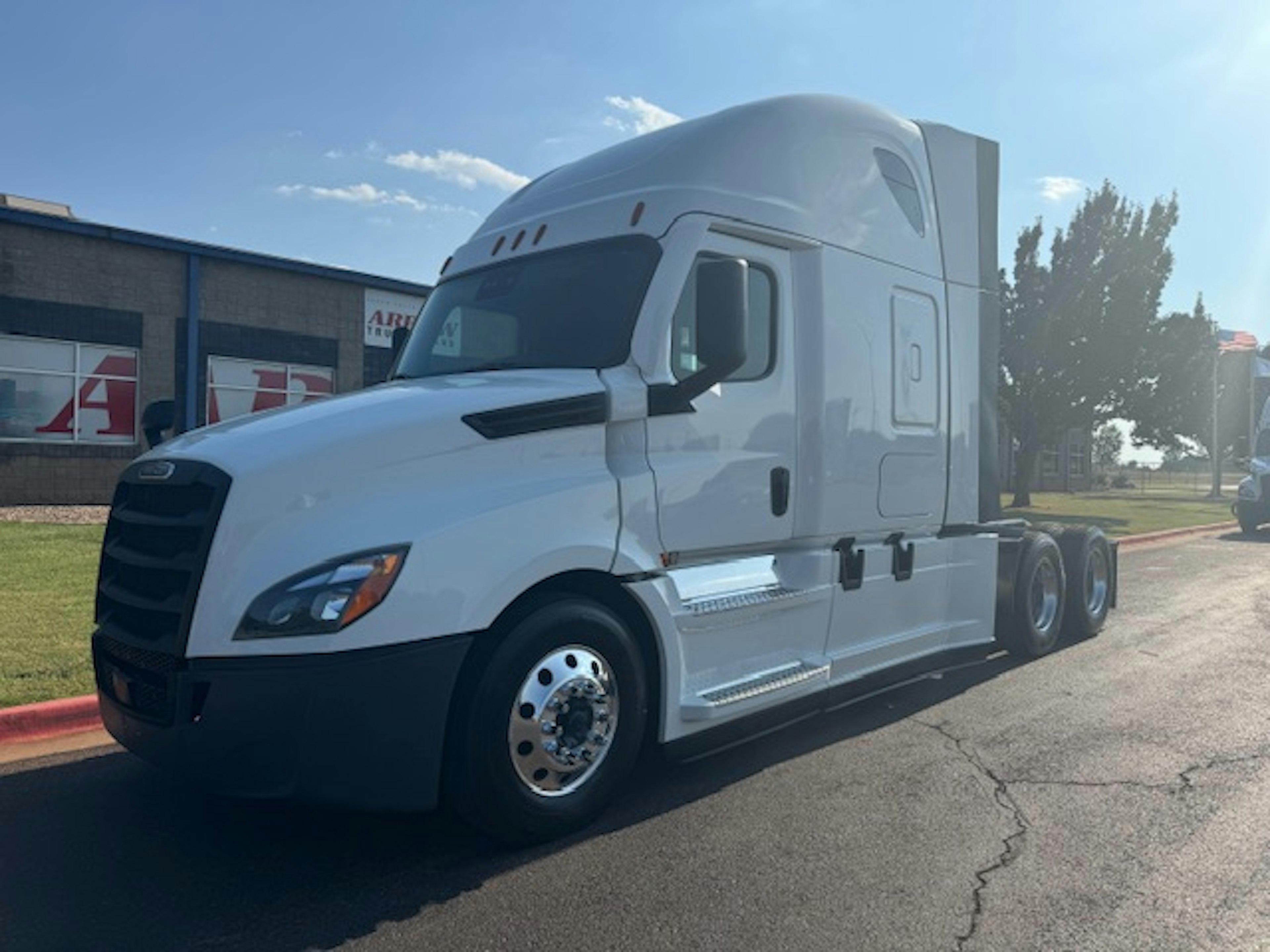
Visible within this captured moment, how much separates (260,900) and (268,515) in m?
1.37

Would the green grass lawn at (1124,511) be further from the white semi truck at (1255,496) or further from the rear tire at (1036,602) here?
the rear tire at (1036,602)

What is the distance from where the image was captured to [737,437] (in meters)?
4.88

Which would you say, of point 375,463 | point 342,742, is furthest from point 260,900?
point 375,463

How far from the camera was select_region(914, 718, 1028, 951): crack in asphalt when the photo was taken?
3.39 m

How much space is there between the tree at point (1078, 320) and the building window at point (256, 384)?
19.1 metres

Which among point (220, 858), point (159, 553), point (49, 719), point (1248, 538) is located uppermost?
point (159, 553)

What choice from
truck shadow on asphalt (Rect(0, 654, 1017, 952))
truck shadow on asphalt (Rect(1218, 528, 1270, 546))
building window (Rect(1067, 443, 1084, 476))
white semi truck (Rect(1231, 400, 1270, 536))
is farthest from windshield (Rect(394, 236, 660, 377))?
building window (Rect(1067, 443, 1084, 476))

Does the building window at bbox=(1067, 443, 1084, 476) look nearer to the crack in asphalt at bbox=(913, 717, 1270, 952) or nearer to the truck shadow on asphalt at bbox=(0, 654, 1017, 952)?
the crack in asphalt at bbox=(913, 717, 1270, 952)

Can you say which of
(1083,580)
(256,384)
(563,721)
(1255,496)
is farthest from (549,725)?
(1255,496)

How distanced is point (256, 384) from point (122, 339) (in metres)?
2.84

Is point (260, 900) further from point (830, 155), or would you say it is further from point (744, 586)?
point (830, 155)

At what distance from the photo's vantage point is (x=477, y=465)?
3916 millimetres

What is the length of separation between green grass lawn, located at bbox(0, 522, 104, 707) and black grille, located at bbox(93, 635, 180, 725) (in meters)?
1.99

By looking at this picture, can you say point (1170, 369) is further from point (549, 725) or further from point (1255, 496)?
point (549, 725)
